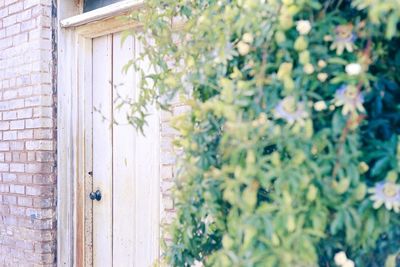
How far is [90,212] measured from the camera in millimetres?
3291

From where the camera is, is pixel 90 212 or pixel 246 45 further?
pixel 90 212

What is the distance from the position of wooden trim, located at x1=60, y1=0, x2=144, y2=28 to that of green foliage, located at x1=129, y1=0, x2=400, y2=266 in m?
1.43

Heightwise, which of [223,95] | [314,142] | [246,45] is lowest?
[314,142]

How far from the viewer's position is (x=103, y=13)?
3006 millimetres

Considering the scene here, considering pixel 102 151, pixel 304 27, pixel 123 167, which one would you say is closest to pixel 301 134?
pixel 304 27

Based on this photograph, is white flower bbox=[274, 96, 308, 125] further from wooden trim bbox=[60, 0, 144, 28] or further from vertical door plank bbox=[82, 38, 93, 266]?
vertical door plank bbox=[82, 38, 93, 266]

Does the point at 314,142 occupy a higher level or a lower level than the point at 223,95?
lower

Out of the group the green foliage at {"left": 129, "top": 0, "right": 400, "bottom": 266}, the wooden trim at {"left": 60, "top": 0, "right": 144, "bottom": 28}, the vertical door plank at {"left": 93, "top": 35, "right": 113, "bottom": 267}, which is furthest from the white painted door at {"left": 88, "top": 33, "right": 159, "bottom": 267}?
the green foliage at {"left": 129, "top": 0, "right": 400, "bottom": 266}

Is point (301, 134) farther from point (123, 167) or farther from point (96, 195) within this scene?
point (96, 195)

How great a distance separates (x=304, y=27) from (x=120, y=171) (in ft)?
6.76

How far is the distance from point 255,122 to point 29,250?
253 centimetres

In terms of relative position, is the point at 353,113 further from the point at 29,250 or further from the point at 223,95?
the point at 29,250

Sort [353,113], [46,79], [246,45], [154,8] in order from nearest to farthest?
[353,113] < [246,45] < [154,8] < [46,79]

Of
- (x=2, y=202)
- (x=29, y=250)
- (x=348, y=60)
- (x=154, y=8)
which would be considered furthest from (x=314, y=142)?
(x=2, y=202)
